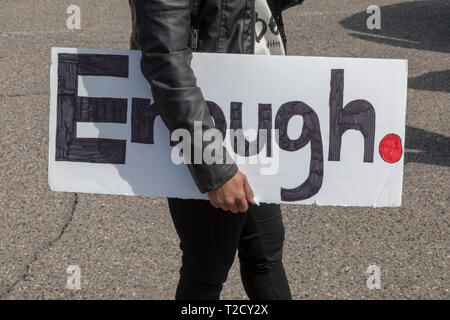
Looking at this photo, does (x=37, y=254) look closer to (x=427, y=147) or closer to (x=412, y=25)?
(x=427, y=147)

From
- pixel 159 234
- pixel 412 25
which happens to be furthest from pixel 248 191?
pixel 412 25

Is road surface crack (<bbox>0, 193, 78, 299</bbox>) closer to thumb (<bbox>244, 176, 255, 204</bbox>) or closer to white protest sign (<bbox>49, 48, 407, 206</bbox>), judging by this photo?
white protest sign (<bbox>49, 48, 407, 206</bbox>)

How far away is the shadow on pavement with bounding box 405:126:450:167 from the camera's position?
5.37 meters

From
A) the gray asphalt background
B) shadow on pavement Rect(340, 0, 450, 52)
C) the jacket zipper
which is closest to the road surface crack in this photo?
the gray asphalt background

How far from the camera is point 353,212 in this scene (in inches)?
177

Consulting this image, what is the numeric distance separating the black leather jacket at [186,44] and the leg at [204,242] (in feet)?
0.61

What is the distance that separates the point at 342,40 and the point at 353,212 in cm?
497

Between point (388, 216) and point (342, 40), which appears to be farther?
point (342, 40)

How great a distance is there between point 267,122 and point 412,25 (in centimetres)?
837

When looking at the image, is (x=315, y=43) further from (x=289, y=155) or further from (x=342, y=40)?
(x=289, y=155)

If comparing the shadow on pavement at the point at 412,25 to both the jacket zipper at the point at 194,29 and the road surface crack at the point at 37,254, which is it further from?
the jacket zipper at the point at 194,29

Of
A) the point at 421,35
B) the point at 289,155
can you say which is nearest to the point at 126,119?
the point at 289,155

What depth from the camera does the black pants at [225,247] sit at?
2.21 meters

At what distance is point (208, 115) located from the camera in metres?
1.98
